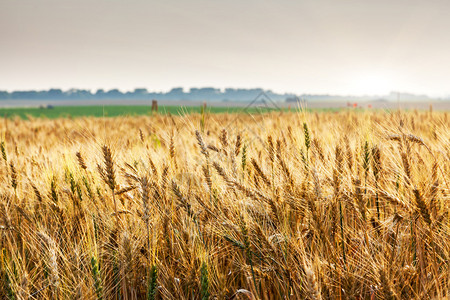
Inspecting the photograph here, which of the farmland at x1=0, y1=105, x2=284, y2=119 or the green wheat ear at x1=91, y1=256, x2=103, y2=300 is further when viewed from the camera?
the farmland at x1=0, y1=105, x2=284, y2=119

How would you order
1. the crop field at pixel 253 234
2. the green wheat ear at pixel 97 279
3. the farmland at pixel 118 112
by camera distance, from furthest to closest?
the farmland at pixel 118 112
the crop field at pixel 253 234
the green wheat ear at pixel 97 279

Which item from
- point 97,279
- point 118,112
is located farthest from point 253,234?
point 118,112

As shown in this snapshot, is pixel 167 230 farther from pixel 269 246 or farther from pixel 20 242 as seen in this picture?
pixel 20 242

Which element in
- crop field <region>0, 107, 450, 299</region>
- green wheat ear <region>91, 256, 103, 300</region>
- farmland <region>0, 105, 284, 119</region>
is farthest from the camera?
farmland <region>0, 105, 284, 119</region>

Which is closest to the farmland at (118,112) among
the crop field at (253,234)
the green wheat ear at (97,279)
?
the crop field at (253,234)

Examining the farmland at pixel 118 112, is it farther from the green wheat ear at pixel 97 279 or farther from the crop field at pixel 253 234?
the green wheat ear at pixel 97 279

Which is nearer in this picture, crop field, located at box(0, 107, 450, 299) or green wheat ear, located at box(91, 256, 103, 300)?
green wheat ear, located at box(91, 256, 103, 300)

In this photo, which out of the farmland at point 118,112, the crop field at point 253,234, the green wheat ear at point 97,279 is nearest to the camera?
the green wheat ear at point 97,279

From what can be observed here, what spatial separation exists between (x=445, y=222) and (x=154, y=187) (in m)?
1.56

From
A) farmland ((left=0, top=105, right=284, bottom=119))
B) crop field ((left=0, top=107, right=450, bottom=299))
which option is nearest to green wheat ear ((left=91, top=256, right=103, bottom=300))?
crop field ((left=0, top=107, right=450, bottom=299))

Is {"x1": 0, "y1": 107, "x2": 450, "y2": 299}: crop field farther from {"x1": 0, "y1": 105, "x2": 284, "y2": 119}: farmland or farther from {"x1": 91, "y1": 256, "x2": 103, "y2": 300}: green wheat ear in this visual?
{"x1": 0, "y1": 105, "x2": 284, "y2": 119}: farmland

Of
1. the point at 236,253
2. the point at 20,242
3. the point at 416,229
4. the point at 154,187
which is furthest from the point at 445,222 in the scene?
the point at 20,242

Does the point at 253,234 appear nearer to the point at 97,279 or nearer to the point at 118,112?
the point at 97,279

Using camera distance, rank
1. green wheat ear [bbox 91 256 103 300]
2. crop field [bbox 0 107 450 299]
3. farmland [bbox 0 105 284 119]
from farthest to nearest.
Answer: farmland [bbox 0 105 284 119]
crop field [bbox 0 107 450 299]
green wheat ear [bbox 91 256 103 300]
